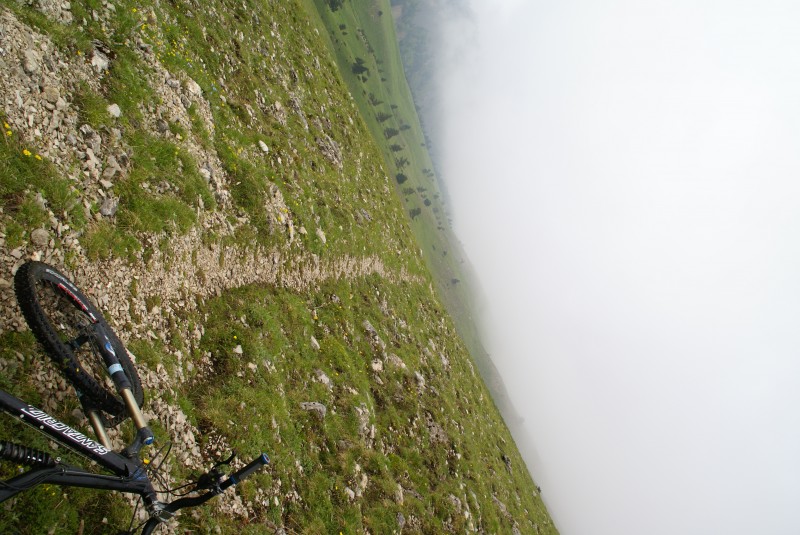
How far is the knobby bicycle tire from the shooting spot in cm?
744

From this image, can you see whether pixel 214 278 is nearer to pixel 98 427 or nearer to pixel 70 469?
pixel 98 427

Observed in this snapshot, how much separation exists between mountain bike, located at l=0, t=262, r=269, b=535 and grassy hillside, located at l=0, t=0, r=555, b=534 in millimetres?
813

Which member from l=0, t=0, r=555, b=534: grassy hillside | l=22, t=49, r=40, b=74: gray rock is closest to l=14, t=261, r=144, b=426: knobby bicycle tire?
l=0, t=0, r=555, b=534: grassy hillside

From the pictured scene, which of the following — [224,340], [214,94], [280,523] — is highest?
[214,94]

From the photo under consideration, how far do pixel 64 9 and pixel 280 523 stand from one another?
17051 mm

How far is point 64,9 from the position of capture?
12102 mm

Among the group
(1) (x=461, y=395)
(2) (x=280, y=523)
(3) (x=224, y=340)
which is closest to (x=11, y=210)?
(3) (x=224, y=340)

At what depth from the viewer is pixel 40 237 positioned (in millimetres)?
8969

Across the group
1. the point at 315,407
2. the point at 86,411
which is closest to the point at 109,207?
the point at 86,411

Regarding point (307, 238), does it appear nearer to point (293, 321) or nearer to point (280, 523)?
point (293, 321)

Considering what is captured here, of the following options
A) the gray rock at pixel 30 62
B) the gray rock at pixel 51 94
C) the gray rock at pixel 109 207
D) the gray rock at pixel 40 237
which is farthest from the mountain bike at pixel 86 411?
the gray rock at pixel 30 62

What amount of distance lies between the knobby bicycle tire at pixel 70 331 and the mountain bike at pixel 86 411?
1 cm

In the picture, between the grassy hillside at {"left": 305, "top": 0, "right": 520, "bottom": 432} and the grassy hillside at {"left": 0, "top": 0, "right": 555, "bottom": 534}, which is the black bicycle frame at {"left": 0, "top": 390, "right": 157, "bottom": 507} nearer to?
the grassy hillside at {"left": 0, "top": 0, "right": 555, "bottom": 534}

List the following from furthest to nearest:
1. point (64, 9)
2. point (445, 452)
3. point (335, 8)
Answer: point (335, 8)
point (445, 452)
point (64, 9)
